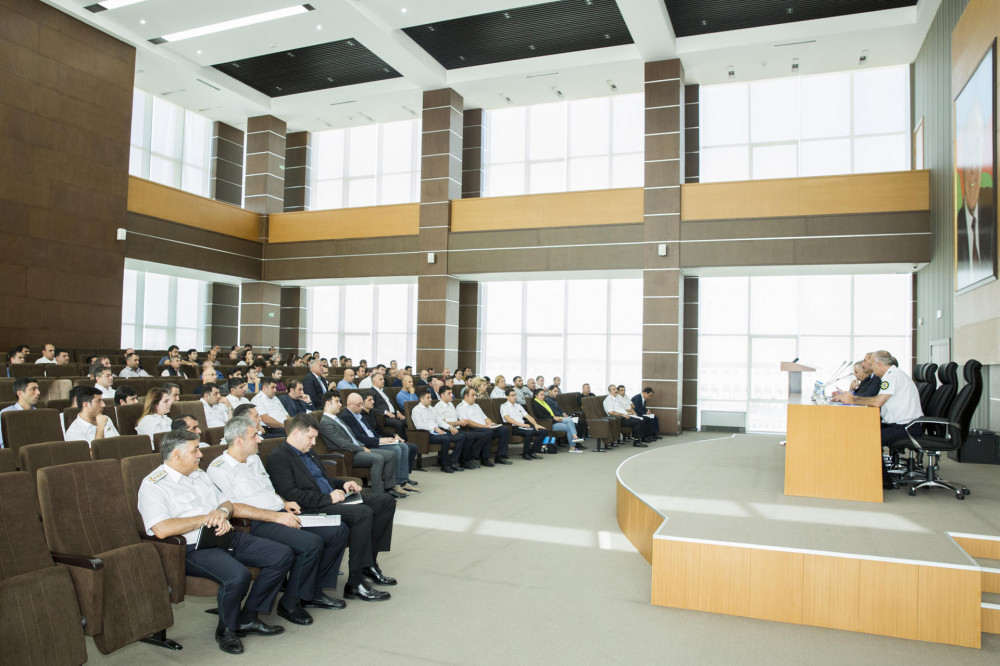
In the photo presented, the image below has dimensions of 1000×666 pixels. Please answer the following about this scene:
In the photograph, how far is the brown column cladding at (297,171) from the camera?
16891mm

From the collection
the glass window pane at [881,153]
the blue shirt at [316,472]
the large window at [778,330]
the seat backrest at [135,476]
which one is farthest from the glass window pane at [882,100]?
the seat backrest at [135,476]

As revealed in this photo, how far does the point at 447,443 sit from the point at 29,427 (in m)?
4.44

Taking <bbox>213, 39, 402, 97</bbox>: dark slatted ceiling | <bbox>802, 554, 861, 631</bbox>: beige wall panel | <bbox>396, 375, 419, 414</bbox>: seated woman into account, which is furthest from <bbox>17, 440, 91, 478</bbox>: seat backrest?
<bbox>213, 39, 402, 97</bbox>: dark slatted ceiling

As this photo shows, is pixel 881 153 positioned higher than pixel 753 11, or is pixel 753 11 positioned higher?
pixel 753 11

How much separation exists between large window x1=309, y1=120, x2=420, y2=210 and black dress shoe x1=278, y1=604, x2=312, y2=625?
543 inches

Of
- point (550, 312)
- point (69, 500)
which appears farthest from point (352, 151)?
point (69, 500)

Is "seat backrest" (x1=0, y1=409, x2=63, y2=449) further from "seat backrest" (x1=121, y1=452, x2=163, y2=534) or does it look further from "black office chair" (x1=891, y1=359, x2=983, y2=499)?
Result: "black office chair" (x1=891, y1=359, x2=983, y2=499)

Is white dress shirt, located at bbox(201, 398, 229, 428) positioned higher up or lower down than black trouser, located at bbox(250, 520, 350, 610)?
higher up

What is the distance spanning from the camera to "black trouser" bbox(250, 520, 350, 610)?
3467 mm

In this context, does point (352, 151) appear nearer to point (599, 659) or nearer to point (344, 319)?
point (344, 319)

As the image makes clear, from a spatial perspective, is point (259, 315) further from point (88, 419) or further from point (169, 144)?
point (88, 419)

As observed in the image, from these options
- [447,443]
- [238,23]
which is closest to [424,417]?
[447,443]

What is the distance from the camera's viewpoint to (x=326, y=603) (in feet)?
12.0

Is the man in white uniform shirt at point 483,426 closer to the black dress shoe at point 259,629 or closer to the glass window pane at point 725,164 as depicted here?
the black dress shoe at point 259,629
